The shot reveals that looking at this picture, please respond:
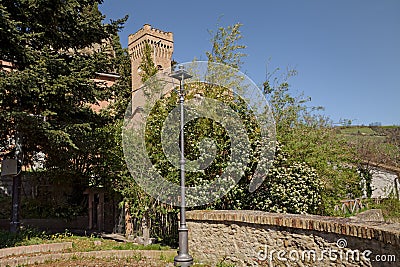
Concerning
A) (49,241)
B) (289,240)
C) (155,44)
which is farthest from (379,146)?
(49,241)

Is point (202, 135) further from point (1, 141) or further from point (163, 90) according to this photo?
point (1, 141)

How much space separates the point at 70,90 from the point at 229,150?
178 inches

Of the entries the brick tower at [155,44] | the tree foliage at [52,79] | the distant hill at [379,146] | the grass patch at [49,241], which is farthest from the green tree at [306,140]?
the brick tower at [155,44]

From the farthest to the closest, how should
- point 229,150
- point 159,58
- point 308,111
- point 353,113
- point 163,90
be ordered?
point 159,58 → point 353,113 → point 308,111 → point 163,90 → point 229,150

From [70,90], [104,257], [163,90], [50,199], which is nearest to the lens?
[104,257]

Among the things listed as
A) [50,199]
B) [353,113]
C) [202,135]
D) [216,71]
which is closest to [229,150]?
[202,135]

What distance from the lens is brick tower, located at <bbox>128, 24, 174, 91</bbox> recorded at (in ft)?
86.2

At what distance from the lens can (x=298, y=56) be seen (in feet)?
37.5

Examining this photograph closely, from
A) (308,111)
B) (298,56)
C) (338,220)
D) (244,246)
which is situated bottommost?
(244,246)

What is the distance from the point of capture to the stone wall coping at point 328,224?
12.3 feet

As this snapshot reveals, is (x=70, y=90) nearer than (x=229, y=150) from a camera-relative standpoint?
No

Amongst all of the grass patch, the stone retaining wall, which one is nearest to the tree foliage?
the grass patch

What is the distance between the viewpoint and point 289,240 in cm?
512

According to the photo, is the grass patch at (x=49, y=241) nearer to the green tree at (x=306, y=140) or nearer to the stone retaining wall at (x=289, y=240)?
the stone retaining wall at (x=289, y=240)
